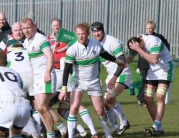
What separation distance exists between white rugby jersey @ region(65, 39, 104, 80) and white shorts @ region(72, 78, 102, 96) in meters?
0.07

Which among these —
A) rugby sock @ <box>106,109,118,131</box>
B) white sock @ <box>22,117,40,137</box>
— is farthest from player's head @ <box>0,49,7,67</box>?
rugby sock @ <box>106,109,118,131</box>

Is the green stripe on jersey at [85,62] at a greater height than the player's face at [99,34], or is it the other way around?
the player's face at [99,34]

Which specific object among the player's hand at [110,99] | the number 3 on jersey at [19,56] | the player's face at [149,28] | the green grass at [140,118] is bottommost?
the green grass at [140,118]

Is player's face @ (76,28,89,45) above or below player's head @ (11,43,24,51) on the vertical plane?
above

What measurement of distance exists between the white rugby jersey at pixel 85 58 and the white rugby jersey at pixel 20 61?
2.99 ft

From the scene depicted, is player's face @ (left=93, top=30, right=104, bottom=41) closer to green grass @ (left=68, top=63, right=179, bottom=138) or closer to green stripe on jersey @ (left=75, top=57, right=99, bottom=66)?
green stripe on jersey @ (left=75, top=57, right=99, bottom=66)

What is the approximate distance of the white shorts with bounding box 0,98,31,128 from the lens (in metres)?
8.83

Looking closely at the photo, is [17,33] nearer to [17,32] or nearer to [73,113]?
[17,32]

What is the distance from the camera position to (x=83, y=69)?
10922mm

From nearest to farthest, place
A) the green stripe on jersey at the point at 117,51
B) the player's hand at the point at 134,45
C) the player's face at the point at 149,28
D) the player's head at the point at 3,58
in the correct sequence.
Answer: the player's head at the point at 3,58, the player's hand at the point at 134,45, the green stripe on jersey at the point at 117,51, the player's face at the point at 149,28

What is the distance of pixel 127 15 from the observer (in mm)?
26688

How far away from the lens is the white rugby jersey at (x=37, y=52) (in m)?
10.8

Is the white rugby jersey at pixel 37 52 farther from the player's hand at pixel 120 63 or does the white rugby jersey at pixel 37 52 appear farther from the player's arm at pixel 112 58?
the player's hand at pixel 120 63

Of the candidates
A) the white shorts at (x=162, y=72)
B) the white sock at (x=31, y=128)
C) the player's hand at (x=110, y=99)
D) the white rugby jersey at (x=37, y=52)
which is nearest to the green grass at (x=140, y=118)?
the player's hand at (x=110, y=99)
